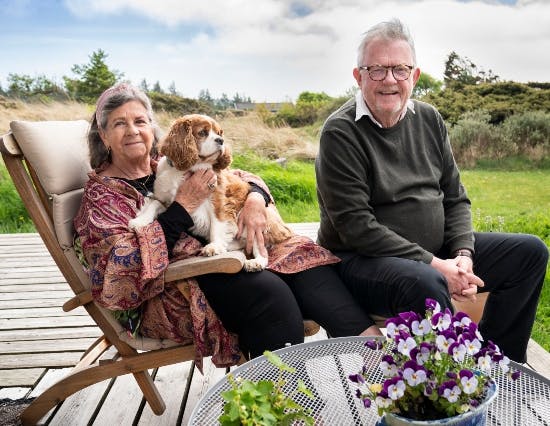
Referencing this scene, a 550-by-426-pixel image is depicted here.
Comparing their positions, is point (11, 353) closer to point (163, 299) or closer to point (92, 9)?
point (163, 299)

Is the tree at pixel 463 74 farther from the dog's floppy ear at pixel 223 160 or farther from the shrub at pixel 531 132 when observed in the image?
the dog's floppy ear at pixel 223 160

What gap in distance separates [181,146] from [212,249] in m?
0.48

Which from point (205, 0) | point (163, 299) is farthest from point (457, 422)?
point (205, 0)

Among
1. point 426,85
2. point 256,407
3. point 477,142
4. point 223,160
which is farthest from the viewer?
point 426,85

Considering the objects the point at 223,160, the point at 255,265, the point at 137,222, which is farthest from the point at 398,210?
the point at 137,222

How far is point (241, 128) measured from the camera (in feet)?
30.6

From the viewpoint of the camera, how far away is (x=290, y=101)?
10656 millimetres

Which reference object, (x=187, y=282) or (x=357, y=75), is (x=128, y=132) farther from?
(x=357, y=75)

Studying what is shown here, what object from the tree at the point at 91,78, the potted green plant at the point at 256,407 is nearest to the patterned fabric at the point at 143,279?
the potted green plant at the point at 256,407

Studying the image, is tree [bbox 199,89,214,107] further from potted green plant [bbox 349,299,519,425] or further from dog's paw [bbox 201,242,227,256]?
potted green plant [bbox 349,299,519,425]

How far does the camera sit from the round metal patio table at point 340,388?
1316mm

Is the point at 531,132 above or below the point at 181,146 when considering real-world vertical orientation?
below

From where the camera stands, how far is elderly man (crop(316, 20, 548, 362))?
2326 millimetres

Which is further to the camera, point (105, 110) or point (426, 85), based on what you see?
point (426, 85)
